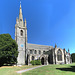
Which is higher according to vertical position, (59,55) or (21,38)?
(21,38)

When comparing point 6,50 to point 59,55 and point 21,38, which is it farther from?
point 59,55

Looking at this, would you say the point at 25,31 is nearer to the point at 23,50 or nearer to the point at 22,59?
the point at 23,50

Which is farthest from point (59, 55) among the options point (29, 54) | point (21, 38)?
point (21, 38)

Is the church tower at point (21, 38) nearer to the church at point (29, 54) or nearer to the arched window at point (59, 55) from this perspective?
the church at point (29, 54)

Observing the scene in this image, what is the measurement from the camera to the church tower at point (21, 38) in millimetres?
45053

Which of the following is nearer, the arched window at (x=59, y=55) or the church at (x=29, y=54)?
the church at (x=29, y=54)

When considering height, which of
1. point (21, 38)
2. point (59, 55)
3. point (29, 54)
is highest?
point (21, 38)

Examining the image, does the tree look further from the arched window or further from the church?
the arched window

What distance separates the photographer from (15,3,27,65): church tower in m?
45.1

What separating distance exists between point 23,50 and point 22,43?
13.3 feet

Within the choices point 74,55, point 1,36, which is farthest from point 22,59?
point 74,55

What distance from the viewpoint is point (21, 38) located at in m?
48.8

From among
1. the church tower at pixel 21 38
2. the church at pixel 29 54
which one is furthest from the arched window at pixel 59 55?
the church tower at pixel 21 38

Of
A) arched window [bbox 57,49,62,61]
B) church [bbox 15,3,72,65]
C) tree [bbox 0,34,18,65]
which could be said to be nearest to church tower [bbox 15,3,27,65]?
church [bbox 15,3,72,65]
